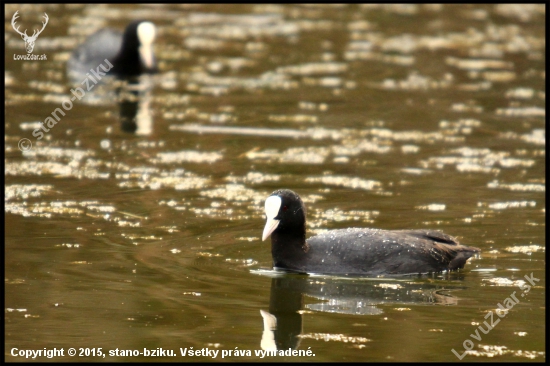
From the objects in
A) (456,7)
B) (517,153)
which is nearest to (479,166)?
(517,153)

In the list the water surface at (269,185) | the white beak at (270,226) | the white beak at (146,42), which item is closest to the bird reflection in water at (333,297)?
the water surface at (269,185)

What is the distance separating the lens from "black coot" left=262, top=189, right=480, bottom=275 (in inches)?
287

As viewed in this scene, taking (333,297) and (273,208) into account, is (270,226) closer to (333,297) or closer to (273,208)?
(273,208)

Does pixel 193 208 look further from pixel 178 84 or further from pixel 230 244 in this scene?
pixel 178 84

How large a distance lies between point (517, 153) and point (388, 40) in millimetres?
7476

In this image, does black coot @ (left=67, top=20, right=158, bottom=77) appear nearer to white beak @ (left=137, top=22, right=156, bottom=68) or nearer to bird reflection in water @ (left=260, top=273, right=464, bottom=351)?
white beak @ (left=137, top=22, right=156, bottom=68)

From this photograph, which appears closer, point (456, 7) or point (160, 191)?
point (160, 191)

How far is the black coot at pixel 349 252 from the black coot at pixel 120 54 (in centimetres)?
842

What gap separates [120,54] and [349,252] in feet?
29.4

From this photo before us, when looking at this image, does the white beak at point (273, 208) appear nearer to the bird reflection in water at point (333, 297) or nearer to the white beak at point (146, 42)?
the bird reflection in water at point (333, 297)

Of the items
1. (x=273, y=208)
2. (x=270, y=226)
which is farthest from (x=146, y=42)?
(x=270, y=226)

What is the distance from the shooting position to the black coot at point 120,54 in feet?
49.6

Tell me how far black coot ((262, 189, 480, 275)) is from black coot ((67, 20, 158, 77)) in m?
8.42

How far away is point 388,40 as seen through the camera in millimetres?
18234
